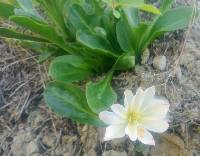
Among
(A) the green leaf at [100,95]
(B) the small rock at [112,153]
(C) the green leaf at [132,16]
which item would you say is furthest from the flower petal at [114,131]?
(C) the green leaf at [132,16]

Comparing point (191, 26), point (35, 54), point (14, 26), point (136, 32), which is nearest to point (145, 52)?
point (136, 32)

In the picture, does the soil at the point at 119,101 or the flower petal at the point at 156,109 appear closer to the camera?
the flower petal at the point at 156,109

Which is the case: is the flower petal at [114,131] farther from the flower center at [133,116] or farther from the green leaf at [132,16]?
the green leaf at [132,16]

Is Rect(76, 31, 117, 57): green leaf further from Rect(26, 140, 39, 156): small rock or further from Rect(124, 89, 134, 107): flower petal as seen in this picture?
Rect(26, 140, 39, 156): small rock

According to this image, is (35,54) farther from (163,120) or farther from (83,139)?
(163,120)

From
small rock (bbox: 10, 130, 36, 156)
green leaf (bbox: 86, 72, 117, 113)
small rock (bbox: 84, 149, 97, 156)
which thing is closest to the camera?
green leaf (bbox: 86, 72, 117, 113)

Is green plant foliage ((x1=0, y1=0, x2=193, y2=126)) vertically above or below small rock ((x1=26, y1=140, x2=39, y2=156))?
above

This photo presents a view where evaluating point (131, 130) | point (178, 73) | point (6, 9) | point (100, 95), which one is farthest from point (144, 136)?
point (6, 9)

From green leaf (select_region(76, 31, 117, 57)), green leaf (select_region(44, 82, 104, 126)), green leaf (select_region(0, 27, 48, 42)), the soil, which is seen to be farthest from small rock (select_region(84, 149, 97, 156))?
green leaf (select_region(0, 27, 48, 42))
